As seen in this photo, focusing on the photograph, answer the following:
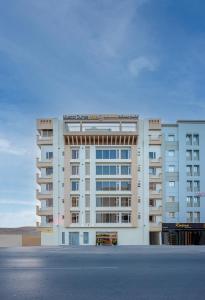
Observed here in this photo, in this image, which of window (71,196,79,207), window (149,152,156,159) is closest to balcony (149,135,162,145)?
window (149,152,156,159)

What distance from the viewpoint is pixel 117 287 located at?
1227cm

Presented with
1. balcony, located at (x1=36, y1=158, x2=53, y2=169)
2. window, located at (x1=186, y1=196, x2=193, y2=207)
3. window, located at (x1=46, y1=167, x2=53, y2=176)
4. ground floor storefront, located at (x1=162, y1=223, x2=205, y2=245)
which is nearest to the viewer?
balcony, located at (x1=36, y1=158, x2=53, y2=169)

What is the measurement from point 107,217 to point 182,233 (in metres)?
14.9

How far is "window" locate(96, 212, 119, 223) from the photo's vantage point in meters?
91.6

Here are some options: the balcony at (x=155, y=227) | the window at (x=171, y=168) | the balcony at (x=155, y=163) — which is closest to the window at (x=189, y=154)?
the window at (x=171, y=168)

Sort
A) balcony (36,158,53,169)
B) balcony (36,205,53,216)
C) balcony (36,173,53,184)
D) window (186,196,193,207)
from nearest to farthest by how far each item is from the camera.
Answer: balcony (36,205,53,216) → balcony (36,173,53,184) → balcony (36,158,53,169) → window (186,196,193,207)

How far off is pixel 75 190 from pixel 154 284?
79.6m

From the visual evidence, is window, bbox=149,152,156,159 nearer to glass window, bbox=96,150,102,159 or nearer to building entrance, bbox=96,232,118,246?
glass window, bbox=96,150,102,159

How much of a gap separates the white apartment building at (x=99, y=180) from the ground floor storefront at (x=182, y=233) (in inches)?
69.7

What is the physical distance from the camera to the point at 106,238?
91938 millimetres

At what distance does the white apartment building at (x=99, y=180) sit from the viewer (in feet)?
299

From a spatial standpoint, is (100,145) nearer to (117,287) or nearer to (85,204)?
(85,204)

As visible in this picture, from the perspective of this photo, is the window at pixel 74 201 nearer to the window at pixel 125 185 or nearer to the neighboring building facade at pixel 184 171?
the window at pixel 125 185

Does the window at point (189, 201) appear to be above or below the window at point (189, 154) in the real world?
below
